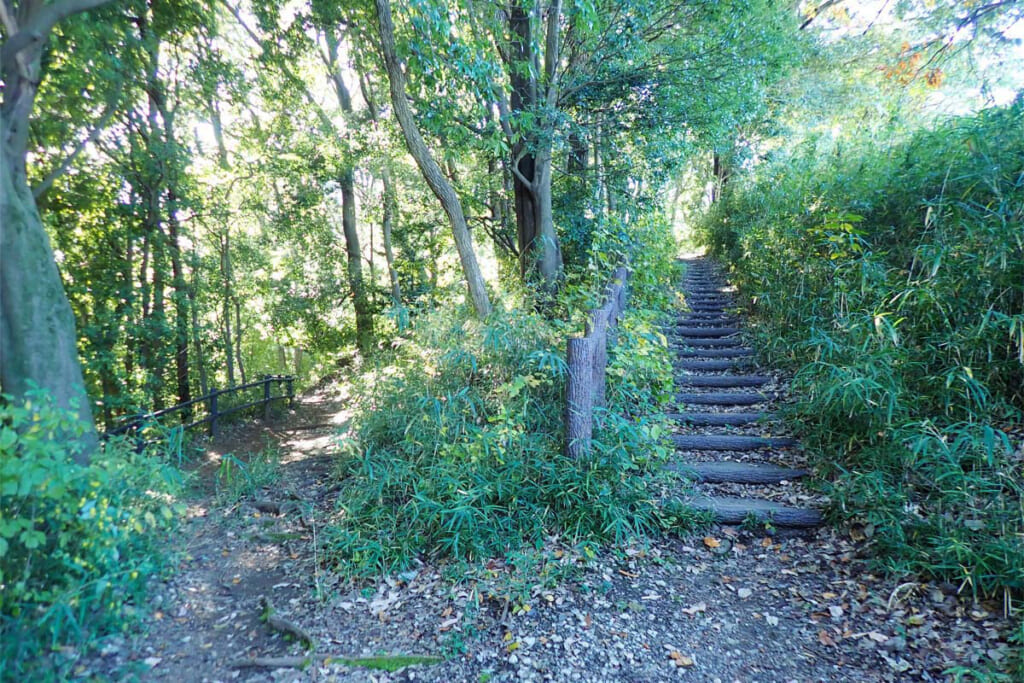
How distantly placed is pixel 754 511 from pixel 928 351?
6.18 ft

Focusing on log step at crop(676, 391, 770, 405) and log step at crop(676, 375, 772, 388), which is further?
log step at crop(676, 375, 772, 388)

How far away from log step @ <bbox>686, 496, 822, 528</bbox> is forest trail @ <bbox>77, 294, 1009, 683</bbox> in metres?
0.03

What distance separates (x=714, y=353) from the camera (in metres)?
6.97

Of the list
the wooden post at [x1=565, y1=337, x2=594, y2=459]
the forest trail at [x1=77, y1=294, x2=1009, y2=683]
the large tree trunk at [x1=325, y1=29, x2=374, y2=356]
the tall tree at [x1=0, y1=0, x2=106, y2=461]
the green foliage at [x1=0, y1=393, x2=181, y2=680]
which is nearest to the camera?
the green foliage at [x1=0, y1=393, x2=181, y2=680]

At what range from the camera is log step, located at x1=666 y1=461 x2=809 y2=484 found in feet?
13.7

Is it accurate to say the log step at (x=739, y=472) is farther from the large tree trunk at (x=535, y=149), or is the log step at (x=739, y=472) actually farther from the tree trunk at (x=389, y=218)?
the tree trunk at (x=389, y=218)

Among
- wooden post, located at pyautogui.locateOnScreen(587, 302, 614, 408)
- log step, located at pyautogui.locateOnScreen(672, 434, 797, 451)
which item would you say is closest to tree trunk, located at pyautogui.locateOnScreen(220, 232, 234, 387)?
wooden post, located at pyautogui.locateOnScreen(587, 302, 614, 408)

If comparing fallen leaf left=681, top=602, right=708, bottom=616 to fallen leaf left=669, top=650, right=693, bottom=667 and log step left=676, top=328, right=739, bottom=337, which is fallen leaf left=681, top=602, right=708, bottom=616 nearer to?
fallen leaf left=669, top=650, right=693, bottom=667

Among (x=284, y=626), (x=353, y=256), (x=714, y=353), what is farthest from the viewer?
(x=353, y=256)

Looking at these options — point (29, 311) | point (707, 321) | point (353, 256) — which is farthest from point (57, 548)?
point (353, 256)

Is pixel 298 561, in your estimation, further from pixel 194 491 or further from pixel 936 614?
pixel 936 614

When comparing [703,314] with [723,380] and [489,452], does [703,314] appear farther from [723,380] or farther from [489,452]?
[489,452]

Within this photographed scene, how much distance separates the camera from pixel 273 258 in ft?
42.5

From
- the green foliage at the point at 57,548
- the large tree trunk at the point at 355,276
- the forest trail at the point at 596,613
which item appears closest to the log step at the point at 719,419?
the forest trail at the point at 596,613
